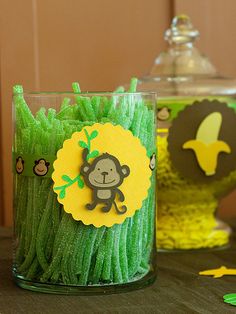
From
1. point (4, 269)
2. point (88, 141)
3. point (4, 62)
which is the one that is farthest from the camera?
point (4, 62)

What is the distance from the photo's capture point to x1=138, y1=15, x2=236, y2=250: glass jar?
873mm

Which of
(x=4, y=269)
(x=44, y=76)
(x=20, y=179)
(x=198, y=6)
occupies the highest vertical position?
(x=198, y=6)

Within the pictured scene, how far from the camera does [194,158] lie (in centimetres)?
88

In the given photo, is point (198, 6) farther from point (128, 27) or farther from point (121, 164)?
point (121, 164)

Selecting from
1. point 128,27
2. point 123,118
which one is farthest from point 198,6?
point 123,118

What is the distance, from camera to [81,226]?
0.65m

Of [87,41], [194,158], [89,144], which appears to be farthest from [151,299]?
[87,41]

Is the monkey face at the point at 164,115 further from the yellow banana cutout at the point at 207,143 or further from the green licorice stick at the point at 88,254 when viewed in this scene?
the green licorice stick at the point at 88,254

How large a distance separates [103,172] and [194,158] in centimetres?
26

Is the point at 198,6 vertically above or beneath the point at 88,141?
above

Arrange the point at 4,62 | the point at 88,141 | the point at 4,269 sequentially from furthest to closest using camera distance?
the point at 4,62 → the point at 4,269 → the point at 88,141

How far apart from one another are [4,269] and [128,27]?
58 centimetres

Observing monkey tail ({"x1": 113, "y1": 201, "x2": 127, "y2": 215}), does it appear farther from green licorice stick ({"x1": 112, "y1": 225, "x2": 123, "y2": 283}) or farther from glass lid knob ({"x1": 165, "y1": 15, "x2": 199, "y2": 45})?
glass lid knob ({"x1": 165, "y1": 15, "x2": 199, "y2": 45})

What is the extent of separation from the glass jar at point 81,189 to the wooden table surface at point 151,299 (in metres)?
0.02
